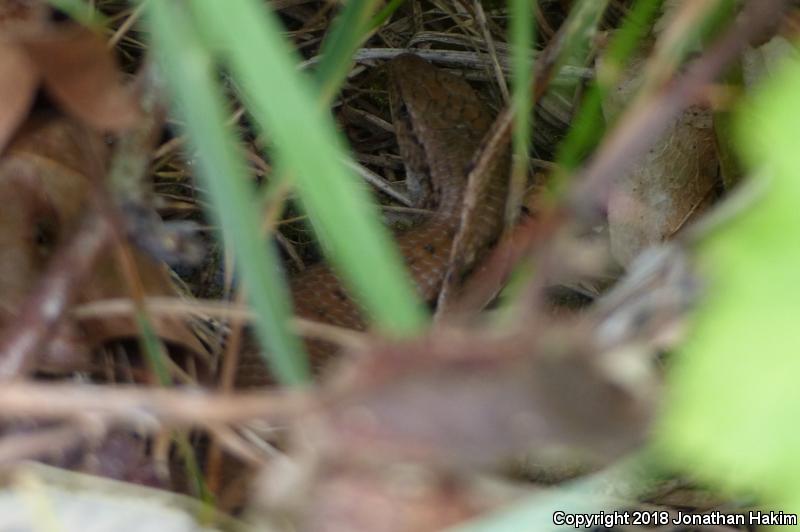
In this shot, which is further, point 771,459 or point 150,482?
point 150,482

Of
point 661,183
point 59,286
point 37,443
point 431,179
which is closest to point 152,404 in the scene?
point 37,443

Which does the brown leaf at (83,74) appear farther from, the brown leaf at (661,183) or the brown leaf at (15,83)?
the brown leaf at (661,183)

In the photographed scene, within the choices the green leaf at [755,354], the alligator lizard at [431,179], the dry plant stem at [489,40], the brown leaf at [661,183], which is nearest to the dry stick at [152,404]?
the green leaf at [755,354]

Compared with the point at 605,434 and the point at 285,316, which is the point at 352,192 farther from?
the point at 605,434

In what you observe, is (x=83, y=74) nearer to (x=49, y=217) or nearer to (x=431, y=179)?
(x=49, y=217)

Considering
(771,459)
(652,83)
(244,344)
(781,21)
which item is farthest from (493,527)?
(244,344)

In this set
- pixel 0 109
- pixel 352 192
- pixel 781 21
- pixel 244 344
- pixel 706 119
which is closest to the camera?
pixel 352 192
